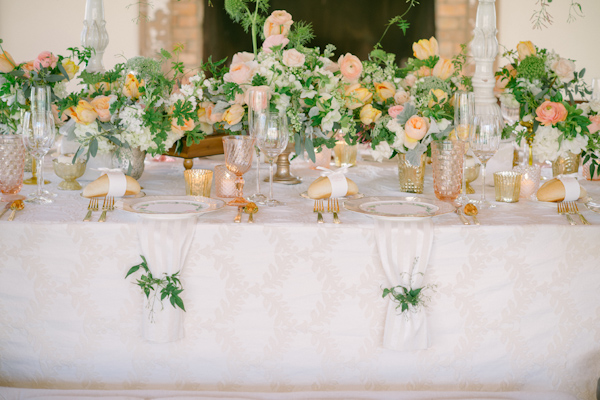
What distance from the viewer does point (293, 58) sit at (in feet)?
5.48

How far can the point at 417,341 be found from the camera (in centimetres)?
141

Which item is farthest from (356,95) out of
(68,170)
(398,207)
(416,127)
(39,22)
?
(39,22)

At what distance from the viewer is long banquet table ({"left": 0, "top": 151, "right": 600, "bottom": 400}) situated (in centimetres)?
143

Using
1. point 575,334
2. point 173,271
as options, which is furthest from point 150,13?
point 575,334

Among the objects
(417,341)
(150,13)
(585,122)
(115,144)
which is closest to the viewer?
(417,341)

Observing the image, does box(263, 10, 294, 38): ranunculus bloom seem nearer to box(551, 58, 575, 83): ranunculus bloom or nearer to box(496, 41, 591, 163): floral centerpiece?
box(496, 41, 591, 163): floral centerpiece

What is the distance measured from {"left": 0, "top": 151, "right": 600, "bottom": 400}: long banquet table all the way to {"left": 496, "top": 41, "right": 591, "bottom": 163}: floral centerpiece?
31 cm

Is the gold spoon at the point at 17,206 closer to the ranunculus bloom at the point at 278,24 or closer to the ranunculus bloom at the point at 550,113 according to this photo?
the ranunculus bloom at the point at 278,24

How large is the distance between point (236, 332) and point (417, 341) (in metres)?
0.41

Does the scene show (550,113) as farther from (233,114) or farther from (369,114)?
(233,114)

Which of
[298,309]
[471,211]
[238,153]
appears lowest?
[298,309]

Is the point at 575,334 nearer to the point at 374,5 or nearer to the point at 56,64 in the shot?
the point at 56,64

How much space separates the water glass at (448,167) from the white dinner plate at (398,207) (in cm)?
14

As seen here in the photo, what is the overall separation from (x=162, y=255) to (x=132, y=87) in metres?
0.54
